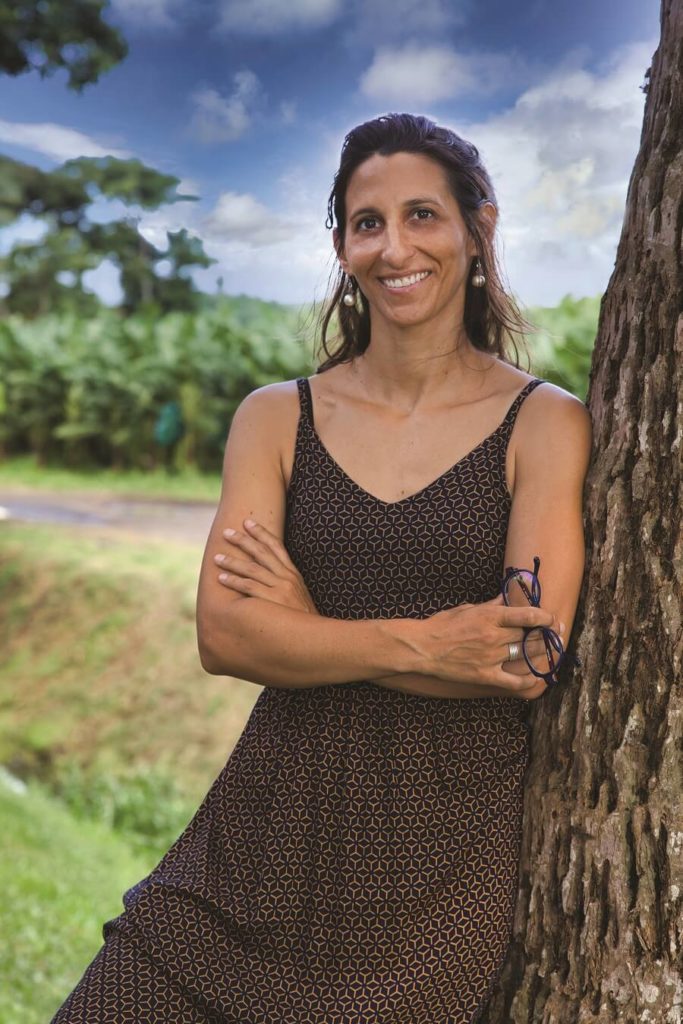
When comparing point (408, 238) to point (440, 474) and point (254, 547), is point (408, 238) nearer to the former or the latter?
point (440, 474)

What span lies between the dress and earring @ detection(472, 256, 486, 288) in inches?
9.5

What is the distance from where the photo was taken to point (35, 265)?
14.4 metres

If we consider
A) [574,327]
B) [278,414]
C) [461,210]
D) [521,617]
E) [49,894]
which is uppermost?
[574,327]

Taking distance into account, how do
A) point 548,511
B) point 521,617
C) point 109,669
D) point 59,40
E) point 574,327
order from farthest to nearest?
point 109,669, point 574,327, point 59,40, point 548,511, point 521,617

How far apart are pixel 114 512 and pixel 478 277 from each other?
8.00 m

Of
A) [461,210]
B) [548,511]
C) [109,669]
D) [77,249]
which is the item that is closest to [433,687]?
[548,511]

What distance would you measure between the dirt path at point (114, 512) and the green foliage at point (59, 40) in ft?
14.5

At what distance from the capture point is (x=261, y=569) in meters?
1.91

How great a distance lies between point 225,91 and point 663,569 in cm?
362

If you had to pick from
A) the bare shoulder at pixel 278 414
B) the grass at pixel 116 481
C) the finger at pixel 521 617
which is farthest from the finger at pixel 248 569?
the grass at pixel 116 481

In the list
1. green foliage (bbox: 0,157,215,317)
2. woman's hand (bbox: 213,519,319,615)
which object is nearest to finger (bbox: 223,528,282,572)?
woman's hand (bbox: 213,519,319,615)

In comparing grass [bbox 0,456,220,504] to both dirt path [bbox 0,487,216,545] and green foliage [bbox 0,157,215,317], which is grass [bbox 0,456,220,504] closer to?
dirt path [bbox 0,487,216,545]

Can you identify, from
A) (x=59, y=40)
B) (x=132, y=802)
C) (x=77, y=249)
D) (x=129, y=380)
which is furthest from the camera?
(x=77, y=249)

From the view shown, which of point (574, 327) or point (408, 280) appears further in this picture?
point (574, 327)
